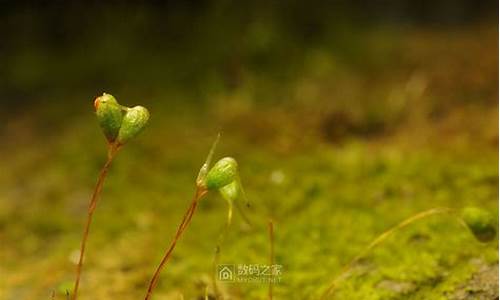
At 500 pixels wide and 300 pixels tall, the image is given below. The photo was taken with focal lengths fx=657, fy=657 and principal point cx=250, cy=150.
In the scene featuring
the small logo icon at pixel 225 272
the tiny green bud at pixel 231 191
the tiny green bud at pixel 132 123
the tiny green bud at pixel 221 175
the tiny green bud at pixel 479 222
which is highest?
the tiny green bud at pixel 132 123

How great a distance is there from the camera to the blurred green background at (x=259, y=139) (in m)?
1.81

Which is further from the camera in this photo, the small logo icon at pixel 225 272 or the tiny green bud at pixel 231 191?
the small logo icon at pixel 225 272

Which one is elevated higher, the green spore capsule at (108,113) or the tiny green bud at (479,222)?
the green spore capsule at (108,113)

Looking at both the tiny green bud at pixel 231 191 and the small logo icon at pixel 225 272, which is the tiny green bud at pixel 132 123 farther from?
the small logo icon at pixel 225 272

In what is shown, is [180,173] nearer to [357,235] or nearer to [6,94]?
[357,235]

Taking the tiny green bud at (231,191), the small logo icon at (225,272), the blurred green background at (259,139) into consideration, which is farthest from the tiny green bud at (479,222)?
the small logo icon at (225,272)

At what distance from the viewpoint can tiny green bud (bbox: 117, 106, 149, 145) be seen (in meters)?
1.29

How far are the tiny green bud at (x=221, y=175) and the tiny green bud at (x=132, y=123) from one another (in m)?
0.17

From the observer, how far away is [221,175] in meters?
1.29

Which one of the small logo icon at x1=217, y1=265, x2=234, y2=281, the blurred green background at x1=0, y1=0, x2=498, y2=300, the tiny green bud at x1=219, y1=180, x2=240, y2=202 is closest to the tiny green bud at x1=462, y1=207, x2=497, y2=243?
the blurred green background at x1=0, y1=0, x2=498, y2=300

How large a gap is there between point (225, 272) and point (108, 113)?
2.18ft

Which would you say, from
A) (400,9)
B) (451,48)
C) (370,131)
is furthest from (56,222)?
(400,9)

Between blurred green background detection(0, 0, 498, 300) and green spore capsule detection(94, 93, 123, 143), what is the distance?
0.57 m

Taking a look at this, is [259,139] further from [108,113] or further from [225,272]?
[108,113]
